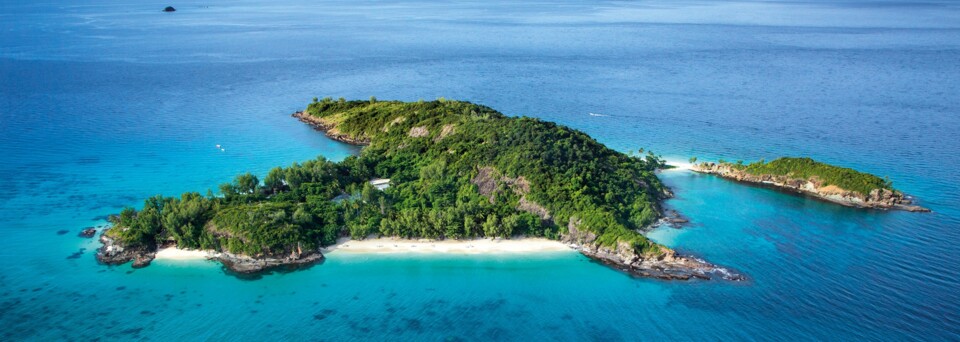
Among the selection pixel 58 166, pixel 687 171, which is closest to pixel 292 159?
pixel 58 166

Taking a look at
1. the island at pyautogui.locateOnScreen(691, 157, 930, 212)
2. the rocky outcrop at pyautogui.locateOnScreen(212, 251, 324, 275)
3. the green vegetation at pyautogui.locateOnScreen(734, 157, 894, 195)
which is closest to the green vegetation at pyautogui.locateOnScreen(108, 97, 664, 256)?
the rocky outcrop at pyautogui.locateOnScreen(212, 251, 324, 275)

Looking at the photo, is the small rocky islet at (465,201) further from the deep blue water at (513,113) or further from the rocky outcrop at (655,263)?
the deep blue water at (513,113)

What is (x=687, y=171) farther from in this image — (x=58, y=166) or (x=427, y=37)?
(x=427, y=37)

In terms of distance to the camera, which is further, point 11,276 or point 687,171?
point 687,171

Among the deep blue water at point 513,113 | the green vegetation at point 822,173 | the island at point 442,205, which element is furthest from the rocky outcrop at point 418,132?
the green vegetation at point 822,173

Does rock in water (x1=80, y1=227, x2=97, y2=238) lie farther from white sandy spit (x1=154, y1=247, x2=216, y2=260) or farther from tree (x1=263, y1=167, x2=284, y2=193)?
tree (x1=263, y1=167, x2=284, y2=193)

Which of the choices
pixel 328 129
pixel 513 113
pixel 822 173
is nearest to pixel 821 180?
pixel 822 173
